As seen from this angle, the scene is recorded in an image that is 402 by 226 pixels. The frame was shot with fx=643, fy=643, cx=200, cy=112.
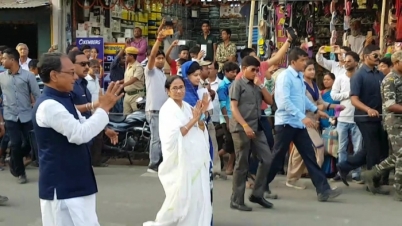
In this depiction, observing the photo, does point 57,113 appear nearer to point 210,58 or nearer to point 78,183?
point 78,183

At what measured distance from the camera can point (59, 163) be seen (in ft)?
14.0

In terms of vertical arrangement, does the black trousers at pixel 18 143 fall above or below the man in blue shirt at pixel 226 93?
below

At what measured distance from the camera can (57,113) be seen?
13.6 ft

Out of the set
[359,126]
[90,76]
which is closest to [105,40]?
[90,76]

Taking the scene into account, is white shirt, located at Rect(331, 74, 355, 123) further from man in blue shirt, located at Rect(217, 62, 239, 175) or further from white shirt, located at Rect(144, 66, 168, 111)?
white shirt, located at Rect(144, 66, 168, 111)

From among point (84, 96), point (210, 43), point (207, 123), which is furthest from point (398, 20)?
point (84, 96)

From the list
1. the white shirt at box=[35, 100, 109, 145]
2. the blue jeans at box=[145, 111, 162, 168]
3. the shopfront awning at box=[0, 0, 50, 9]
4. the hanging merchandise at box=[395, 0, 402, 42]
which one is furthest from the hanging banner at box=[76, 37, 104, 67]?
the white shirt at box=[35, 100, 109, 145]

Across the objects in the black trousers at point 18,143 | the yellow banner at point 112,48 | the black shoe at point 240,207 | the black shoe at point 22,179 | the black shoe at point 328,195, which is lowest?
the black shoe at point 22,179

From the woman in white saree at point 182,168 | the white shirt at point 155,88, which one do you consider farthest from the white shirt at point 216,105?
the woman in white saree at point 182,168

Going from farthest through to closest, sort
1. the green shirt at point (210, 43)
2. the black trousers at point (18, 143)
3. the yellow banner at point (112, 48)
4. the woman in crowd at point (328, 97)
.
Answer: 1. the yellow banner at point (112, 48)
2. the green shirt at point (210, 43)
3. the woman in crowd at point (328, 97)
4. the black trousers at point (18, 143)

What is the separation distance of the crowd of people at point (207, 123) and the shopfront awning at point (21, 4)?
1.68m

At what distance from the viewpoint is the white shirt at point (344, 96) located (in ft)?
29.0

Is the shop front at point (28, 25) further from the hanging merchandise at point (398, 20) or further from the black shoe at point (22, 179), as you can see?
the hanging merchandise at point (398, 20)

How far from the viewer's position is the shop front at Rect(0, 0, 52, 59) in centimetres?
1308
